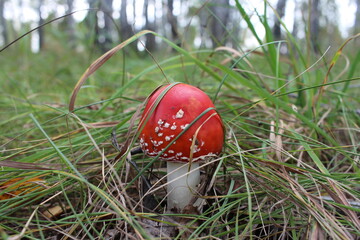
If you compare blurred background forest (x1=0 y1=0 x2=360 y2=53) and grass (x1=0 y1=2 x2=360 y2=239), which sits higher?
blurred background forest (x1=0 y1=0 x2=360 y2=53)

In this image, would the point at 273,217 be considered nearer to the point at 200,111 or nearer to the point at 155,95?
the point at 200,111

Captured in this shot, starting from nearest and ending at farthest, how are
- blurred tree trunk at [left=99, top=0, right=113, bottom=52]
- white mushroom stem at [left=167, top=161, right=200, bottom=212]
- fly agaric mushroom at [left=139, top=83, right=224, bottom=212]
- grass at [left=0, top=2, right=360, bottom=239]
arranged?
grass at [left=0, top=2, right=360, bottom=239] < fly agaric mushroom at [left=139, top=83, right=224, bottom=212] < white mushroom stem at [left=167, top=161, right=200, bottom=212] < blurred tree trunk at [left=99, top=0, right=113, bottom=52]

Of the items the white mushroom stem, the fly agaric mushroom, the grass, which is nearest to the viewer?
the grass

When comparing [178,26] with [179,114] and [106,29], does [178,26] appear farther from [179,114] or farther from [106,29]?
[179,114]

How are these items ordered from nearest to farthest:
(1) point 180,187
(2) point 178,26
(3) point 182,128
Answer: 1. (3) point 182,128
2. (1) point 180,187
3. (2) point 178,26

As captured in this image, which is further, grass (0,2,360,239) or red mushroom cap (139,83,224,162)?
red mushroom cap (139,83,224,162)

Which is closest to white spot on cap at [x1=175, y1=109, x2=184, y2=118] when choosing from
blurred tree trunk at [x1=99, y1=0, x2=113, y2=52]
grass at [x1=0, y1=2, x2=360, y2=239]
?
grass at [x1=0, y1=2, x2=360, y2=239]

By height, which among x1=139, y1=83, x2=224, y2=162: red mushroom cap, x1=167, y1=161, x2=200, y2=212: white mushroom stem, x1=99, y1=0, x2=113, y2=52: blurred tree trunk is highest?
x1=99, y1=0, x2=113, y2=52: blurred tree trunk

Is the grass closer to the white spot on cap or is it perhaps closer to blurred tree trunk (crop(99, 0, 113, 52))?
the white spot on cap

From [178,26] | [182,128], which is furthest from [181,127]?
[178,26]
